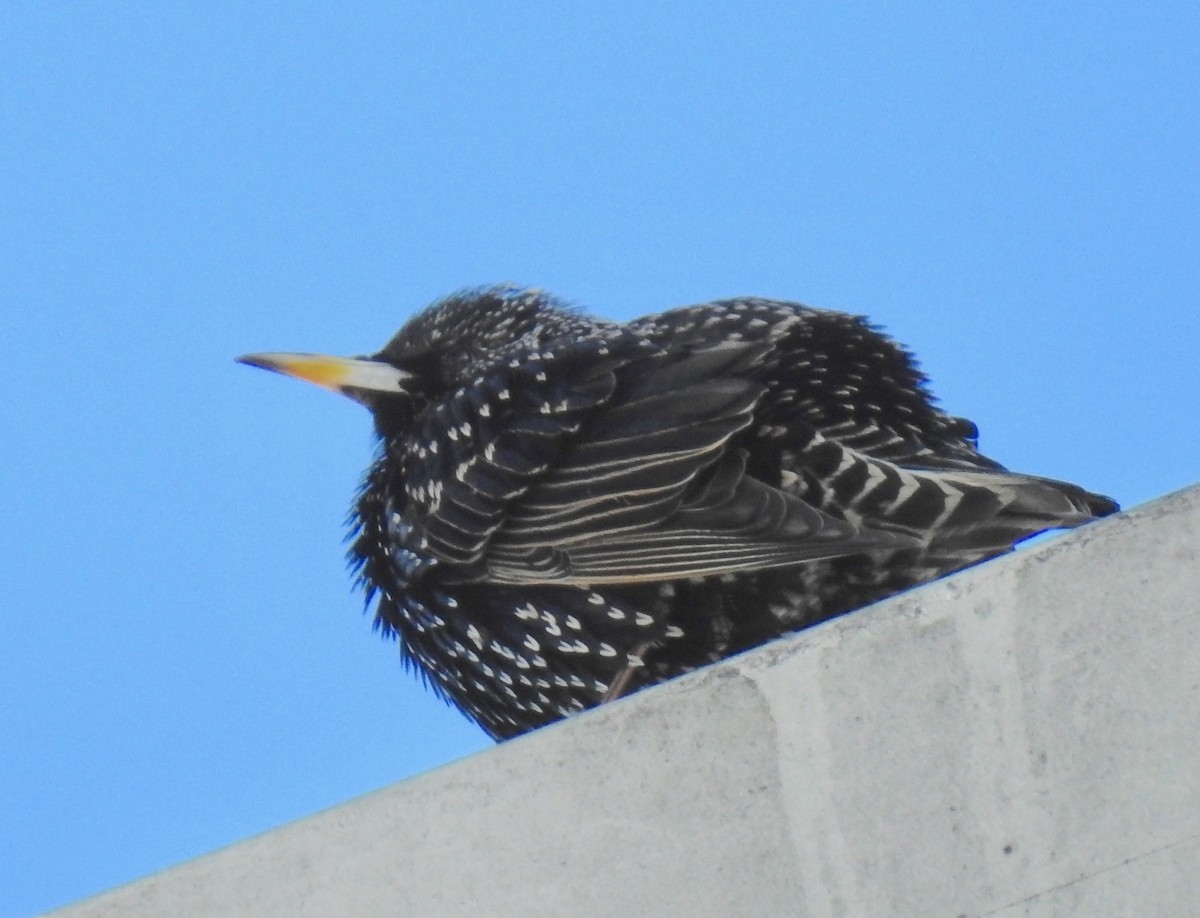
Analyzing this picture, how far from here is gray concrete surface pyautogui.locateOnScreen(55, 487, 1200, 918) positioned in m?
1.58

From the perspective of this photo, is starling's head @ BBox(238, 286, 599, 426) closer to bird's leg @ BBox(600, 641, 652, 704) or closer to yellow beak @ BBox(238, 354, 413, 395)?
yellow beak @ BBox(238, 354, 413, 395)

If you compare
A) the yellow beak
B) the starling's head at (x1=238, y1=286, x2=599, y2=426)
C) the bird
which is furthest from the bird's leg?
the yellow beak

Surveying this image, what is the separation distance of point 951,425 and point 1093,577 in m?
1.40

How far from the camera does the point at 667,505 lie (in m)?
2.64

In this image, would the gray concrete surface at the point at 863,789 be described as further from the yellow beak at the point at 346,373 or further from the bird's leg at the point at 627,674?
the yellow beak at the point at 346,373

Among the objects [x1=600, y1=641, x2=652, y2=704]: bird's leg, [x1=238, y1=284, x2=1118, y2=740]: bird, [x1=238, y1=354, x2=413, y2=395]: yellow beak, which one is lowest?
[x1=600, y1=641, x2=652, y2=704]: bird's leg

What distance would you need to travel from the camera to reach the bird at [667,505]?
2.55 m

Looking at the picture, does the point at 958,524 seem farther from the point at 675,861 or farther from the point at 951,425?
the point at 675,861

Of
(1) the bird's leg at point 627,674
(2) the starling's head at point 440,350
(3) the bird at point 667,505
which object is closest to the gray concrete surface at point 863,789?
(3) the bird at point 667,505

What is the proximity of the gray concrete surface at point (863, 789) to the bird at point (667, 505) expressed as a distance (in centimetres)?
81

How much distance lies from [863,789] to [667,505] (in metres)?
1.04

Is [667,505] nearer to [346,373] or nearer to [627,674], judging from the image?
[627,674]

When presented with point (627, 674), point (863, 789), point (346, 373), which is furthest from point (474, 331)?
point (863, 789)

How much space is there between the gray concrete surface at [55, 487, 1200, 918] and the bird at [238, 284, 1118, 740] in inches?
31.8
